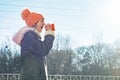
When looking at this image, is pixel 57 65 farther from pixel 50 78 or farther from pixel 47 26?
pixel 47 26

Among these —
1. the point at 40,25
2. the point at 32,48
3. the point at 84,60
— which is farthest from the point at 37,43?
the point at 84,60

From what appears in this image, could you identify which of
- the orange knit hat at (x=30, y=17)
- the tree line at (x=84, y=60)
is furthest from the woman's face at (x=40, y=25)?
the tree line at (x=84, y=60)

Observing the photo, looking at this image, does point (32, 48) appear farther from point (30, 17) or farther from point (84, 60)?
point (84, 60)

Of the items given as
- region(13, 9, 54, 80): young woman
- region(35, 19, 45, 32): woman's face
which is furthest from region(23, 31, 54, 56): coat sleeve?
region(35, 19, 45, 32): woman's face

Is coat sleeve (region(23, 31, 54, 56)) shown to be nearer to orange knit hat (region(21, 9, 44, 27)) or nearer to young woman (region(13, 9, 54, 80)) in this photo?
young woman (region(13, 9, 54, 80))

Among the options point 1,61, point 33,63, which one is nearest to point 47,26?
point 33,63

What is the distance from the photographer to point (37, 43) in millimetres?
3553

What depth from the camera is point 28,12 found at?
3629 millimetres

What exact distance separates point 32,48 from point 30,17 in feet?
1.11

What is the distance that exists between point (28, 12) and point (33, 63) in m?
0.54

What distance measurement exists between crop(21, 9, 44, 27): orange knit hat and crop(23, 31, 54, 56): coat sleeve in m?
0.13

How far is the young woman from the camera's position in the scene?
11.6 feet

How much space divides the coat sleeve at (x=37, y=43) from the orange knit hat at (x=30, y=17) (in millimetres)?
133

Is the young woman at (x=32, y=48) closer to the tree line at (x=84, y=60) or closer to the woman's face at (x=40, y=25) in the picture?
the woman's face at (x=40, y=25)
